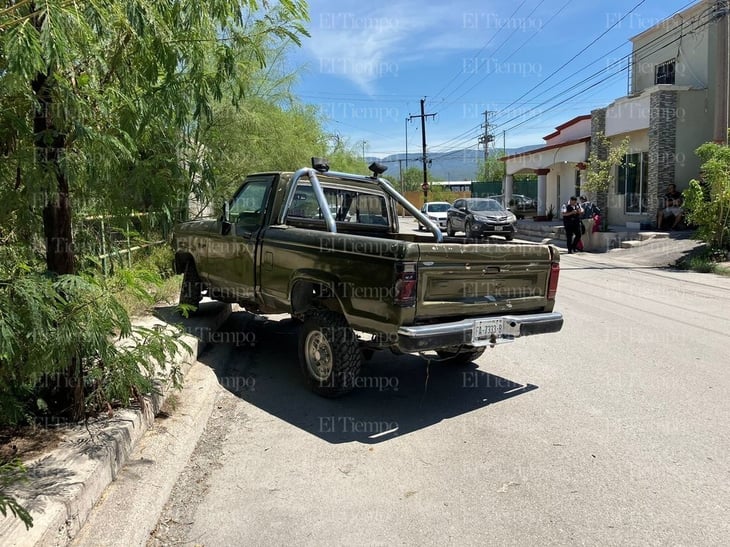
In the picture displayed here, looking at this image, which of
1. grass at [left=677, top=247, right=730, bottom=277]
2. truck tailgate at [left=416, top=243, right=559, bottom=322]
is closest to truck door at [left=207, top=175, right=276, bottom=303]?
truck tailgate at [left=416, top=243, right=559, bottom=322]

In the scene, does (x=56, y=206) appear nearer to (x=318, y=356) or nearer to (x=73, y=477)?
(x=73, y=477)

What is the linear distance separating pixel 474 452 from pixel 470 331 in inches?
37.9

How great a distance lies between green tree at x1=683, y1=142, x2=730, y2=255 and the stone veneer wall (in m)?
5.50

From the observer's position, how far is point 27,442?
366 centimetres

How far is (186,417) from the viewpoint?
469cm

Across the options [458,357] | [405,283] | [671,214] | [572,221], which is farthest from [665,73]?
[405,283]

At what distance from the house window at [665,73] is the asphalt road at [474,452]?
65.8 feet

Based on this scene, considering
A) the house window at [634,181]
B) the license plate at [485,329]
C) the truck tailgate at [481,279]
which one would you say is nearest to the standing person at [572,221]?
the house window at [634,181]

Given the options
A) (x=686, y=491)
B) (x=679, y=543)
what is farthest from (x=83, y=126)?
(x=686, y=491)

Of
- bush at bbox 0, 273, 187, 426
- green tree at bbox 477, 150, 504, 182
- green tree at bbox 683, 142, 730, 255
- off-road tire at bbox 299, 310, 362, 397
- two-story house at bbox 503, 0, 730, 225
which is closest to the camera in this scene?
bush at bbox 0, 273, 187, 426

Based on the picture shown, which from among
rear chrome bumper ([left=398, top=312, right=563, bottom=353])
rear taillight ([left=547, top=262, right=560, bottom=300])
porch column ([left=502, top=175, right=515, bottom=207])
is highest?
porch column ([left=502, top=175, right=515, bottom=207])

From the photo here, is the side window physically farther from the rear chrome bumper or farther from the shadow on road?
the rear chrome bumper

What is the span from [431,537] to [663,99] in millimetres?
21863

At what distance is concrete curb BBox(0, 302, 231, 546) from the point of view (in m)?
2.72
